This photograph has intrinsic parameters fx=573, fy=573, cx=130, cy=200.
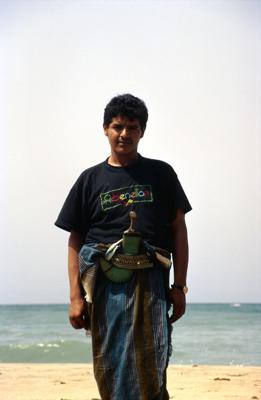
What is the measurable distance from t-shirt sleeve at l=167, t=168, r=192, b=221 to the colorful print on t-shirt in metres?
0.15

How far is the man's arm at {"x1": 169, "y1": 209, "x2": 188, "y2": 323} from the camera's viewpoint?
Result: 9.73 ft

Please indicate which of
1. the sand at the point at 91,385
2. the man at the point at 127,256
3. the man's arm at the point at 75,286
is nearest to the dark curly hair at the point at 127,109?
the man at the point at 127,256

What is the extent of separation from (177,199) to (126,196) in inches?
11.3

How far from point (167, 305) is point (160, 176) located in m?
0.68

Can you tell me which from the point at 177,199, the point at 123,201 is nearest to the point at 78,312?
the point at 123,201

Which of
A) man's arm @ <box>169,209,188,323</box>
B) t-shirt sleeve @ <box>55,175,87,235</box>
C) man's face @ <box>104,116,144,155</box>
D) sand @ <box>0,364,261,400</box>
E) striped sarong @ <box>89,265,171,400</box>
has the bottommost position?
sand @ <box>0,364,261,400</box>

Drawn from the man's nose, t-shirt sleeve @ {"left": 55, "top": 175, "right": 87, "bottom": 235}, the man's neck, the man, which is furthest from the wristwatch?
the man's nose

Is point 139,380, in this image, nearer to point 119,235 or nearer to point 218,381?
point 119,235

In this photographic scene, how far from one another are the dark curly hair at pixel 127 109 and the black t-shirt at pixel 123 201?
22cm

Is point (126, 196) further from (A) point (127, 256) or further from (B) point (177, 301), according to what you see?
(B) point (177, 301)

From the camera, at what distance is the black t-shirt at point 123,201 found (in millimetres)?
2922

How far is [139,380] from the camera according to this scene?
2.74 meters

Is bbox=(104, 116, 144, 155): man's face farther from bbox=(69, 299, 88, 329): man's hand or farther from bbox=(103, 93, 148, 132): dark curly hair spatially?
bbox=(69, 299, 88, 329): man's hand

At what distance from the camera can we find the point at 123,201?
2936mm
